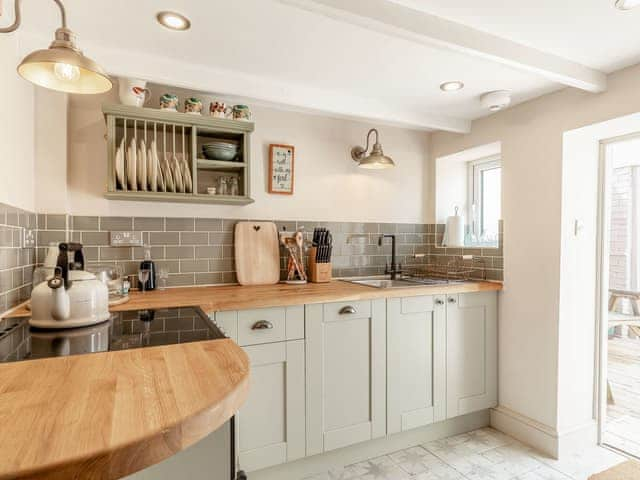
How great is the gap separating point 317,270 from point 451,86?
1402mm

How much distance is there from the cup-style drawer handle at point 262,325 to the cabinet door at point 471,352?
1196 mm

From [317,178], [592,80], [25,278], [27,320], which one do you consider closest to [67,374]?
[27,320]

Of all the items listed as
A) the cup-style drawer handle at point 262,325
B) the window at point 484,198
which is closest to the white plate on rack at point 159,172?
the cup-style drawer handle at point 262,325

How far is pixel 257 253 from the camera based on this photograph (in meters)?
2.41

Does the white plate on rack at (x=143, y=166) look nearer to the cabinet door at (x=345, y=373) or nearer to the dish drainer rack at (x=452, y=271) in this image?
the cabinet door at (x=345, y=373)

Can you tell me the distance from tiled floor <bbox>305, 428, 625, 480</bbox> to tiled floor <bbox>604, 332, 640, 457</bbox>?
164 mm

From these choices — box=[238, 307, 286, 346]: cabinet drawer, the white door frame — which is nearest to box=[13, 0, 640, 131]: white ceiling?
the white door frame

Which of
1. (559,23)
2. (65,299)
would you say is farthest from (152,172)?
(559,23)

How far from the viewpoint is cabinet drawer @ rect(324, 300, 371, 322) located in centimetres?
200

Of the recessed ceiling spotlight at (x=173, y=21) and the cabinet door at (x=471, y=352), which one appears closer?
the recessed ceiling spotlight at (x=173, y=21)

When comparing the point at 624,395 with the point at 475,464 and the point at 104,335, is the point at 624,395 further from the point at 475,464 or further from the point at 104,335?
the point at 104,335

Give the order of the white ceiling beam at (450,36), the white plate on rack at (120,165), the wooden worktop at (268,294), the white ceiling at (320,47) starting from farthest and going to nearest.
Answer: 1. the white plate on rack at (120,165)
2. the wooden worktop at (268,294)
3. the white ceiling at (320,47)
4. the white ceiling beam at (450,36)

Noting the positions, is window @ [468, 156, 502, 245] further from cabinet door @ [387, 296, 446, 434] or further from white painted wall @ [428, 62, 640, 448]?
cabinet door @ [387, 296, 446, 434]

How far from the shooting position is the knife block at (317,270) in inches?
98.6
